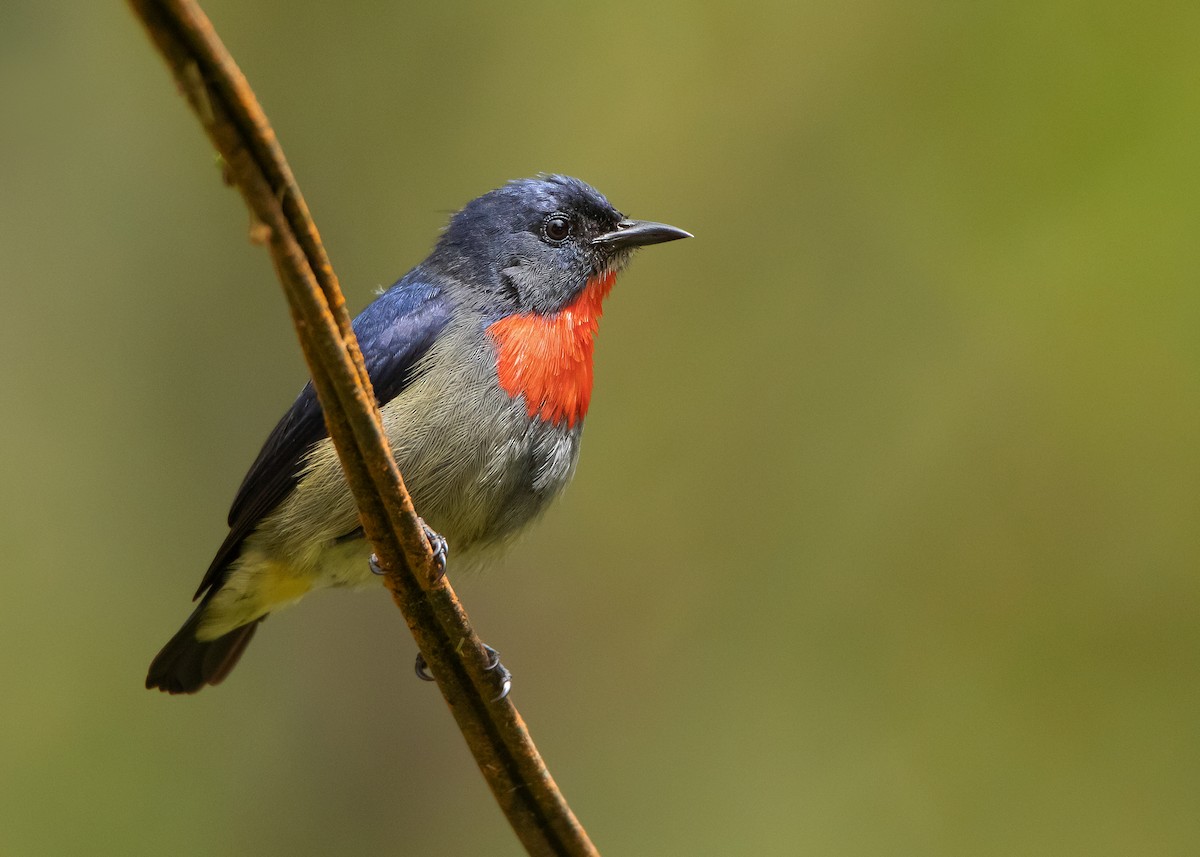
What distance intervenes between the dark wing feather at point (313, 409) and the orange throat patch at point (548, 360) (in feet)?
0.65

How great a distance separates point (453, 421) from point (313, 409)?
1.41 feet

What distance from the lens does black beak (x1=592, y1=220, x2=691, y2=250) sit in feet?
12.0

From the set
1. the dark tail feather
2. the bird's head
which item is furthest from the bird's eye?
the dark tail feather

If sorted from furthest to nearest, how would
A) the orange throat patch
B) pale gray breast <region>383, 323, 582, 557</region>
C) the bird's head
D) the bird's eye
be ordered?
the bird's eye, the bird's head, the orange throat patch, pale gray breast <region>383, 323, 582, 557</region>

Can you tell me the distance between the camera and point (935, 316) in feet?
17.6

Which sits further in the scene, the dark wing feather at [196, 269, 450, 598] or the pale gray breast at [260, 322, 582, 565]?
the dark wing feather at [196, 269, 450, 598]

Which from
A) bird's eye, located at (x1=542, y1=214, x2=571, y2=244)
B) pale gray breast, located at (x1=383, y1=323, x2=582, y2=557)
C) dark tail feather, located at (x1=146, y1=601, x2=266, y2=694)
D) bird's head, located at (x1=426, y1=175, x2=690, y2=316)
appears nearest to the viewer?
pale gray breast, located at (x1=383, y1=323, x2=582, y2=557)

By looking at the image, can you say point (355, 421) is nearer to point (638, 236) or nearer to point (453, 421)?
point (453, 421)

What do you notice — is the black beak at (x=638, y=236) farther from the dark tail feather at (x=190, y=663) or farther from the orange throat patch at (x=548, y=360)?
the dark tail feather at (x=190, y=663)

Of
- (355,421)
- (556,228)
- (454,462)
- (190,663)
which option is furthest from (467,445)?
(355,421)

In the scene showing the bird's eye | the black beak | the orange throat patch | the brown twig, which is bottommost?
the brown twig

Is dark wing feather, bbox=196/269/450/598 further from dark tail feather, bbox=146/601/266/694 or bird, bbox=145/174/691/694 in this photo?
dark tail feather, bbox=146/601/266/694

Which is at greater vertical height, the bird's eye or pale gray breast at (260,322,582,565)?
the bird's eye

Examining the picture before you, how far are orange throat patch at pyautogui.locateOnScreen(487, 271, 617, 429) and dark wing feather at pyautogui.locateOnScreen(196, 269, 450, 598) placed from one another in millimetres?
198
